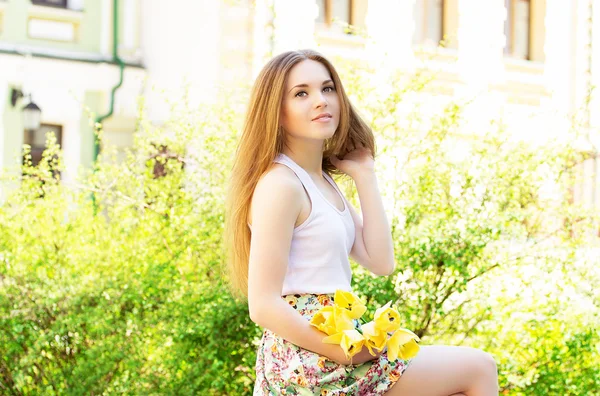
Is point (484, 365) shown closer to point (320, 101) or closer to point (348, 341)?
point (348, 341)

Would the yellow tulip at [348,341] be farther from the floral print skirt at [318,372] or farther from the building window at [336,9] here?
the building window at [336,9]

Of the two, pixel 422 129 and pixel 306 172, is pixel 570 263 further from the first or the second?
pixel 306 172

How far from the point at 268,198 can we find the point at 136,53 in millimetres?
9898

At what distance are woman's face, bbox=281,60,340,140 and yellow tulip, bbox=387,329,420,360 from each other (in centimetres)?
57

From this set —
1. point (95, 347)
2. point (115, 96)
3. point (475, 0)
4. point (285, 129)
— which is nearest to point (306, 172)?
point (285, 129)

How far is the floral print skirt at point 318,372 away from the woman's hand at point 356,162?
1.53 ft

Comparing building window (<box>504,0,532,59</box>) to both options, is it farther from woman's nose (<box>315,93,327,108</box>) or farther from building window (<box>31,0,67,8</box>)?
woman's nose (<box>315,93,327,108</box>)

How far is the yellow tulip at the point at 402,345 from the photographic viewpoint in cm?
242

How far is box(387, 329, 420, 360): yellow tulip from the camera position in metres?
2.42

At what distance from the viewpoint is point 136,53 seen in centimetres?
1204

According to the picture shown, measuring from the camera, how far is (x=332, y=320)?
7.93 ft

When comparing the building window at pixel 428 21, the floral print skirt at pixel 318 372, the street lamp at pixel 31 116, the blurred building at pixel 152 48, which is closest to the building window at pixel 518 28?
the blurred building at pixel 152 48

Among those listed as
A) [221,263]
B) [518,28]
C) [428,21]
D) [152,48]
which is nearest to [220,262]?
[221,263]

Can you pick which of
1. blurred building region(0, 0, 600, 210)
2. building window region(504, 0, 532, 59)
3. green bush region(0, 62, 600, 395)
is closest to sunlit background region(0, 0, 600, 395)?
green bush region(0, 62, 600, 395)
